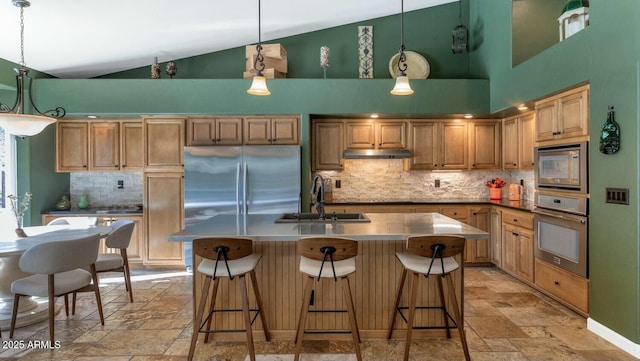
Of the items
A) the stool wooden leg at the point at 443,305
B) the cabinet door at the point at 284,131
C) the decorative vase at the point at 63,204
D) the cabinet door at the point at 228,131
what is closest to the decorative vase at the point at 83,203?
the decorative vase at the point at 63,204

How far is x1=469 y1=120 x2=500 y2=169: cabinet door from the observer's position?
16.6 feet

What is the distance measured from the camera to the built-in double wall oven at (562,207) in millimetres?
3033

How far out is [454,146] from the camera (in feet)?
16.6

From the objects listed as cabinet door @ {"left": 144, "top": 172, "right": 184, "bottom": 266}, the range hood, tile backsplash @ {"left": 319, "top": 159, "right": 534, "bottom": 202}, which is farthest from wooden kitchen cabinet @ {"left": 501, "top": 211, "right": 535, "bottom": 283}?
cabinet door @ {"left": 144, "top": 172, "right": 184, "bottom": 266}

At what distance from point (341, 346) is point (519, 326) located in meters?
1.59

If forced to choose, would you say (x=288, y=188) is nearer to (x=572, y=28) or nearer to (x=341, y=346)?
(x=341, y=346)

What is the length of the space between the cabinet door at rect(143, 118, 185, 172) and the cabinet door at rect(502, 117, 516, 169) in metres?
4.45

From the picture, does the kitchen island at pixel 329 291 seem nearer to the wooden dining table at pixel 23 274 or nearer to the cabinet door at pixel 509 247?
the wooden dining table at pixel 23 274

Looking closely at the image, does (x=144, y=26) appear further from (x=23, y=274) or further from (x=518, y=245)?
(x=518, y=245)

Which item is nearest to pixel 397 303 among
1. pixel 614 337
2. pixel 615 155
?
pixel 614 337

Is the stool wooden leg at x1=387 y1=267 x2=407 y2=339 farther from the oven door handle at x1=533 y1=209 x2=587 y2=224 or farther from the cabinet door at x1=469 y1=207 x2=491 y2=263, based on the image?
the cabinet door at x1=469 y1=207 x2=491 y2=263

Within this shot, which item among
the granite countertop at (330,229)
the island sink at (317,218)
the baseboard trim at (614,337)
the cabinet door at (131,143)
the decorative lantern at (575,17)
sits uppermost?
the decorative lantern at (575,17)

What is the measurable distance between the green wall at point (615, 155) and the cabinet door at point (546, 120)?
9.8 inches

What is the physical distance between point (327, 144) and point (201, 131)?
1734mm
